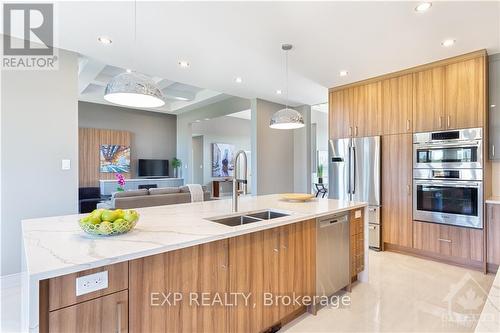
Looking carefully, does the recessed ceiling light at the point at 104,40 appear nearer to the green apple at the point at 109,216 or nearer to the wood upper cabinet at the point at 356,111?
the green apple at the point at 109,216

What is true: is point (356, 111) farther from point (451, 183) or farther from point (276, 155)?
point (276, 155)

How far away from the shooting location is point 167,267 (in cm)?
137

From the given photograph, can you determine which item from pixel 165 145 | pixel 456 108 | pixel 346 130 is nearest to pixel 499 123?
pixel 456 108

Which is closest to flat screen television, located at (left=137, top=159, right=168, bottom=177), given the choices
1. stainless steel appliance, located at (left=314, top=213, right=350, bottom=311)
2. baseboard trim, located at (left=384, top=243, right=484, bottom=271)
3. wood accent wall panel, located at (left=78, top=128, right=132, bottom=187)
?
wood accent wall panel, located at (left=78, top=128, right=132, bottom=187)

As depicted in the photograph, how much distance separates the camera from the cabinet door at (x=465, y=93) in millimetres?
3145

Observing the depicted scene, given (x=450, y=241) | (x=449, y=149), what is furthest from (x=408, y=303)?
(x=449, y=149)

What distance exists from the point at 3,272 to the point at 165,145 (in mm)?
6235

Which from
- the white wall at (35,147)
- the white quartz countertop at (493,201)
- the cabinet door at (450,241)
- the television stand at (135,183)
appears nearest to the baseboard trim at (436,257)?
the cabinet door at (450,241)

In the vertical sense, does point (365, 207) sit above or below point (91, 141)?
below

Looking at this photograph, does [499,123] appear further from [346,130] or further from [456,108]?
[346,130]

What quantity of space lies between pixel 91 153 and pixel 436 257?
791 cm

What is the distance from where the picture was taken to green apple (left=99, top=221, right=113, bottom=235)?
138 centimetres

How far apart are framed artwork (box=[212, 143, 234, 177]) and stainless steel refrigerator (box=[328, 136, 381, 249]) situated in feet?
19.9

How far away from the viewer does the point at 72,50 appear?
319 centimetres
